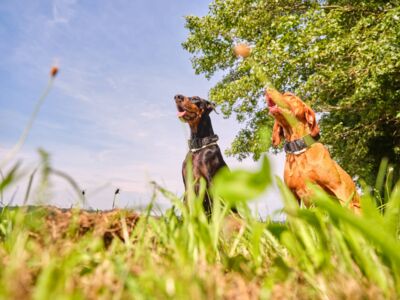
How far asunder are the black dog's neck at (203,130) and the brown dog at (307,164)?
1.32 metres

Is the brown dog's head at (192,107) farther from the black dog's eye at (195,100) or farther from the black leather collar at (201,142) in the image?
the black leather collar at (201,142)

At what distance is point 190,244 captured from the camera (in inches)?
51.4

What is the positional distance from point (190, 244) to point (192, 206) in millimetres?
238

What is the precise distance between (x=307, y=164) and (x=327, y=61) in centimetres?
741

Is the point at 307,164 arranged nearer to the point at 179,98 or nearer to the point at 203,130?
the point at 203,130

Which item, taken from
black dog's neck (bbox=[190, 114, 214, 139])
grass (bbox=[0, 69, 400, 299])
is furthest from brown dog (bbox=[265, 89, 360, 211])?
Answer: grass (bbox=[0, 69, 400, 299])

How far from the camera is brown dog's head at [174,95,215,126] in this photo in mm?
5984

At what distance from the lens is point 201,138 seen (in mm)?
5906

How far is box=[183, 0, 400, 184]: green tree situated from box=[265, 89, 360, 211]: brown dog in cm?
356

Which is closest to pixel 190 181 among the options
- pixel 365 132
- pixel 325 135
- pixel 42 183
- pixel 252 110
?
pixel 42 183

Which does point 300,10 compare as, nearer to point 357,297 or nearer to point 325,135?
point 325,135

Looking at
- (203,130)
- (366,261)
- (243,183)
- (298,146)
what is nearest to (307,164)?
(298,146)

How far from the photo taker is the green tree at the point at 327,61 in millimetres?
9758

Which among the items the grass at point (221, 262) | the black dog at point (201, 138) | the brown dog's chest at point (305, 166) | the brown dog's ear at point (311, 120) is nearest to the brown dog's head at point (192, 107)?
the black dog at point (201, 138)
